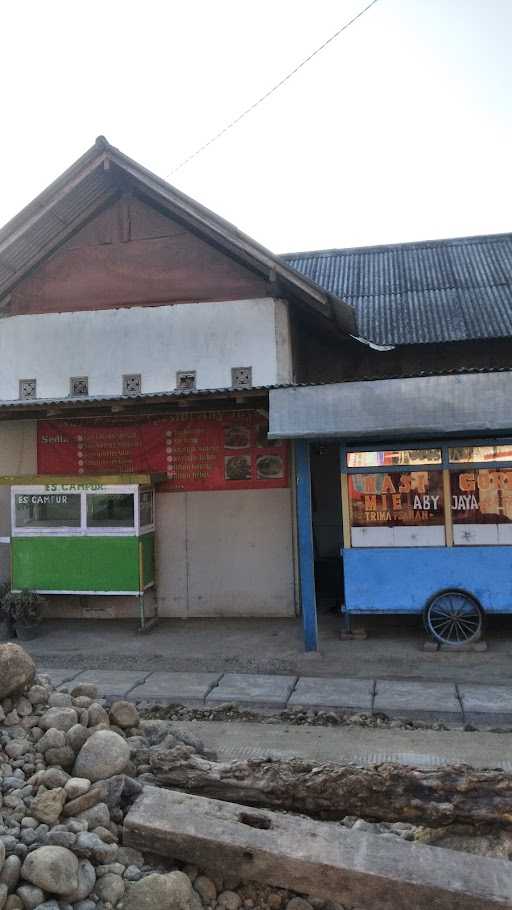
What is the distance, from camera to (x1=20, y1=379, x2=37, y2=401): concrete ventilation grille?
35.5 feet

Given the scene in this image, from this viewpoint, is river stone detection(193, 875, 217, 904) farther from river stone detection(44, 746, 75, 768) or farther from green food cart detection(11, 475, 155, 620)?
green food cart detection(11, 475, 155, 620)

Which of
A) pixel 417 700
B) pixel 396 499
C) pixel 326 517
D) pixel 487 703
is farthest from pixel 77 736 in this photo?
pixel 326 517

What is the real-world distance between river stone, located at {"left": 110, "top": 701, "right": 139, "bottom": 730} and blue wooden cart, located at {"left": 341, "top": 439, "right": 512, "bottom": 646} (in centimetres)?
424

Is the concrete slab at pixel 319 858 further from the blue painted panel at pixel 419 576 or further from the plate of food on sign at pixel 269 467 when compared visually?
the plate of food on sign at pixel 269 467

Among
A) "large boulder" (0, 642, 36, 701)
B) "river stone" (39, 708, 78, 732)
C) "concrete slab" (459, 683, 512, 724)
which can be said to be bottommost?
"concrete slab" (459, 683, 512, 724)

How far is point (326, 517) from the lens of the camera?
40.6 ft

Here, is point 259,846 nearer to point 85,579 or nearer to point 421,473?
point 421,473

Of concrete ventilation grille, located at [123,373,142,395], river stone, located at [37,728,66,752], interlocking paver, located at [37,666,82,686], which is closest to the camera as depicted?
river stone, located at [37,728,66,752]

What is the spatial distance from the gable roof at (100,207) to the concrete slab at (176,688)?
5.56 metres

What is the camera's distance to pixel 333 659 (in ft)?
26.7

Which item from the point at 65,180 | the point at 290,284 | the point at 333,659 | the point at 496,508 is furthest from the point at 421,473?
the point at 65,180

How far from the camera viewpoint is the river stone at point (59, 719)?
15.3 feet

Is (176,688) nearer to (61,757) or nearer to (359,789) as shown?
(61,757)

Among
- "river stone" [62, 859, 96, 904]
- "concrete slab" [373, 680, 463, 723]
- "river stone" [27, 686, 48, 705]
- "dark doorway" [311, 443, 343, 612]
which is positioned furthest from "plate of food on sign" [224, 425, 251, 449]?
"river stone" [62, 859, 96, 904]
